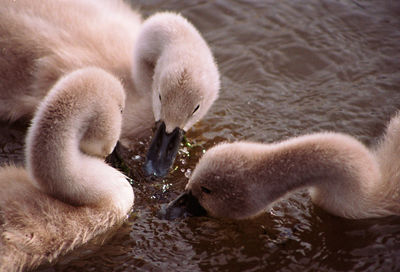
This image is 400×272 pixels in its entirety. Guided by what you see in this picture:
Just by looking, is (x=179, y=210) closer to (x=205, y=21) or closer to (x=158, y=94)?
(x=158, y=94)

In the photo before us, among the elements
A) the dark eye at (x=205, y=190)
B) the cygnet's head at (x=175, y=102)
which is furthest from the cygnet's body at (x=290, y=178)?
the cygnet's head at (x=175, y=102)

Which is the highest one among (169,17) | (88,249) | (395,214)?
(169,17)

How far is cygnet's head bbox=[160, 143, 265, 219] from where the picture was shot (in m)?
4.30

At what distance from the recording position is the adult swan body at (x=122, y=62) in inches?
192

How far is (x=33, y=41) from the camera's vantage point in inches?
201

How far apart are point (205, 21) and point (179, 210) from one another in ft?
9.45

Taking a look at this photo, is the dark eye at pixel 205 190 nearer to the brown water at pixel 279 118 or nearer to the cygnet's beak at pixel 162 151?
the brown water at pixel 279 118

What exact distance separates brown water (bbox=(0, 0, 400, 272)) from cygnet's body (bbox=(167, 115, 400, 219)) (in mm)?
205

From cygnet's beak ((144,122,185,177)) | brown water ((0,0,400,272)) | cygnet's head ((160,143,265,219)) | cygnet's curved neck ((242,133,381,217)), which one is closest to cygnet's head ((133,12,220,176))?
cygnet's beak ((144,122,185,177))

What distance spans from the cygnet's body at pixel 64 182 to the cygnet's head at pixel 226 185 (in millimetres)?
589

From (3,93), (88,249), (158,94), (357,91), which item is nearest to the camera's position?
(88,249)

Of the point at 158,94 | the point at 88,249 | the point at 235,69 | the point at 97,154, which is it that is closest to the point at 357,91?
the point at 235,69

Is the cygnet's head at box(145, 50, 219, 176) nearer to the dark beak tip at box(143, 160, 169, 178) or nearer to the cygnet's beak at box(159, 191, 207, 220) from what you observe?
the dark beak tip at box(143, 160, 169, 178)

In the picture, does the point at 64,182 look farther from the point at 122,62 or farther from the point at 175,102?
the point at 122,62
